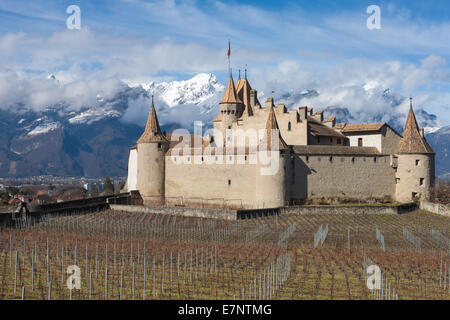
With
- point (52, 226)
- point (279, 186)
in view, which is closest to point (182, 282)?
point (52, 226)

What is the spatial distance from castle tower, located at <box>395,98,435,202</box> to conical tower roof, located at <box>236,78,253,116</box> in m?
18.6

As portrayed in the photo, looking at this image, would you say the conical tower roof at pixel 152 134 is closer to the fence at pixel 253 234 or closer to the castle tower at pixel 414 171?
the fence at pixel 253 234

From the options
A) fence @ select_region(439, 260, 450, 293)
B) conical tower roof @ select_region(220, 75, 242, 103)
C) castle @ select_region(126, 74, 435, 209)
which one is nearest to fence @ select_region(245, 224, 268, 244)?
castle @ select_region(126, 74, 435, 209)

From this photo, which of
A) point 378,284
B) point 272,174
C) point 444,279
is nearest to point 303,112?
point 272,174

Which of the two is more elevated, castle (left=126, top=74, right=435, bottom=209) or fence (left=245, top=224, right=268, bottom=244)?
castle (left=126, top=74, right=435, bottom=209)

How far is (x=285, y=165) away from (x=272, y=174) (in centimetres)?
158

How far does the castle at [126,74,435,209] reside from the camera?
5278cm

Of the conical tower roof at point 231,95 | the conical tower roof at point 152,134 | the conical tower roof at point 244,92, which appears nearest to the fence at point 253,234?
the conical tower roof at point 152,134

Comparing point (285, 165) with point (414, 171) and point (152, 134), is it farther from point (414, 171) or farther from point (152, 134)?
point (152, 134)

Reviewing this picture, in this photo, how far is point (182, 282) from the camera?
966 inches

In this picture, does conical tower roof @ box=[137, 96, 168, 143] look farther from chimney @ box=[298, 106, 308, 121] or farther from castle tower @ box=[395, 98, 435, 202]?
castle tower @ box=[395, 98, 435, 202]

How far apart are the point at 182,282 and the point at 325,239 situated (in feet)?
55.0
